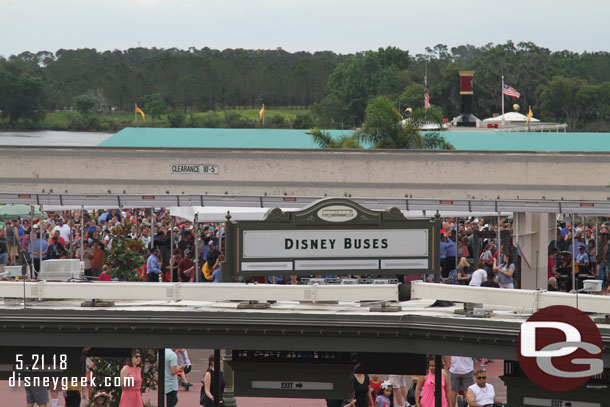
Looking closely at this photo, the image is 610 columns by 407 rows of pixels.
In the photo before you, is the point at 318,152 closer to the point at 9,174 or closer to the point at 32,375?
the point at 9,174

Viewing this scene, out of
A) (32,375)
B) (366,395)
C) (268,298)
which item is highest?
(268,298)

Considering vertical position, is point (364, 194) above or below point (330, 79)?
below

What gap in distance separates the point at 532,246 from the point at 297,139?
67.0ft

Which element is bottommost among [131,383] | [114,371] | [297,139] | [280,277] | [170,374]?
[170,374]

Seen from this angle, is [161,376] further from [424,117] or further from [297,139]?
[297,139]

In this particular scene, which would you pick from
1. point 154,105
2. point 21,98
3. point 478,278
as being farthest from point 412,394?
point 21,98

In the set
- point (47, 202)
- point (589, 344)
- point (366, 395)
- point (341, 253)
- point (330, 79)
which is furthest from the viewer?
point (330, 79)

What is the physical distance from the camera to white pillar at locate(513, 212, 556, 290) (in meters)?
23.6

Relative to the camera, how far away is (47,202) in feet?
86.1

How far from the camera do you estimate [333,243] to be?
13.0m

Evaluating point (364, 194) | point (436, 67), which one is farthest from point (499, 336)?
point (436, 67)

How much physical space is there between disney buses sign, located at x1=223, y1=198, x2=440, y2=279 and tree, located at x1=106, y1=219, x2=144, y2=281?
337 cm

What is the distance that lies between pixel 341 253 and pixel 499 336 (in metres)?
2.70

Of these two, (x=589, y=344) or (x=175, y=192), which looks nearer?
(x=589, y=344)
